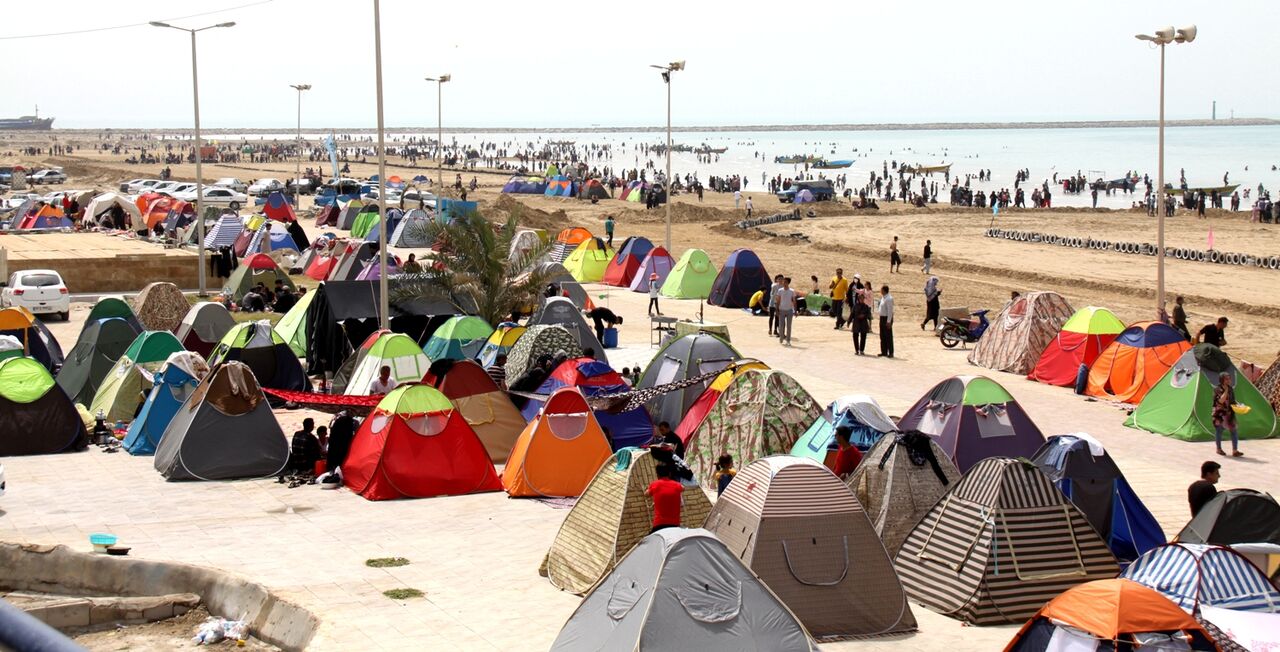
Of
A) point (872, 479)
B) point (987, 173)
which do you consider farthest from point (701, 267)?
point (987, 173)

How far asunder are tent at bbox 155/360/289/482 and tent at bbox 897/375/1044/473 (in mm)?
7717

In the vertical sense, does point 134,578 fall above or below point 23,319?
below

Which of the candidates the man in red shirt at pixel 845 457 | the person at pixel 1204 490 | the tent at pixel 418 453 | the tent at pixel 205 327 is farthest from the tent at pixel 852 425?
the tent at pixel 205 327

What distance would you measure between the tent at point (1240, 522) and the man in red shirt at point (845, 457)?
3.12 metres

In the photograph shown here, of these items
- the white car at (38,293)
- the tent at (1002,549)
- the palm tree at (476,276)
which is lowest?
the tent at (1002,549)

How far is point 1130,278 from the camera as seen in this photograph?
3819cm

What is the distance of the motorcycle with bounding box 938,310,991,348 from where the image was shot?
2717cm

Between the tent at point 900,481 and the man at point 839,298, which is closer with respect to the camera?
the tent at point 900,481

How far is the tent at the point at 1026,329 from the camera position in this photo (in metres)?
23.8

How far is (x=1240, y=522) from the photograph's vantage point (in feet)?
38.3

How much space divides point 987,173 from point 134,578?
98.9 meters

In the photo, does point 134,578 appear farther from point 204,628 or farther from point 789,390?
point 789,390

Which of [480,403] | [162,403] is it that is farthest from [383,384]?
[162,403]

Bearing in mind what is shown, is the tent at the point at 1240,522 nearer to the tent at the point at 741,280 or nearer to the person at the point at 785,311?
the person at the point at 785,311
